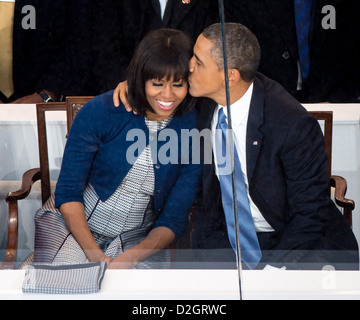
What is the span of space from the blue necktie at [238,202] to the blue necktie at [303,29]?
20cm

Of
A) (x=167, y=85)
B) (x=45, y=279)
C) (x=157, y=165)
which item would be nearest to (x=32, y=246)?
(x=45, y=279)

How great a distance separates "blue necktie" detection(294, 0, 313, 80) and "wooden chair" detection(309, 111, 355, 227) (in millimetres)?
99

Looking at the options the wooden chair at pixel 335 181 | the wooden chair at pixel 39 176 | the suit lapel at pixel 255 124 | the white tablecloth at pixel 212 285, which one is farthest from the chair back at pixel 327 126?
the wooden chair at pixel 39 176

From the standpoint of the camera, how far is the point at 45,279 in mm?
1291

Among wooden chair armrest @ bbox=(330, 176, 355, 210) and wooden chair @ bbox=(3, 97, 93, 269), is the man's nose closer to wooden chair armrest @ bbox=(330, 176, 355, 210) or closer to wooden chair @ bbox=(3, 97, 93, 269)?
wooden chair @ bbox=(3, 97, 93, 269)

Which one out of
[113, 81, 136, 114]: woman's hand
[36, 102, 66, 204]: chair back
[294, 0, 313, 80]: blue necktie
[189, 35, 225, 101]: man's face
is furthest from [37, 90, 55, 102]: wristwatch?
[294, 0, 313, 80]: blue necktie

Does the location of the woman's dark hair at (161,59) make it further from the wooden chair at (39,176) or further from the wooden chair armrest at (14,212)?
the wooden chair armrest at (14,212)

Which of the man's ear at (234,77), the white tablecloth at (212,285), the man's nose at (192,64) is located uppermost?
the man's nose at (192,64)

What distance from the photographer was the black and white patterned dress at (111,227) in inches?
53.6

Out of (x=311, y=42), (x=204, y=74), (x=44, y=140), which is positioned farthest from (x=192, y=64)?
(x=44, y=140)

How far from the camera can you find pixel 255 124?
4.15 feet

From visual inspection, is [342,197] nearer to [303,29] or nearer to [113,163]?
[303,29]
